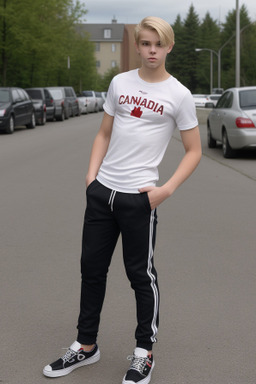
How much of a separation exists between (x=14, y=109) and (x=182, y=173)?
21.1 metres

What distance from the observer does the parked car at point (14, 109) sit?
2292cm

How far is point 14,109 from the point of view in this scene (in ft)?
77.7

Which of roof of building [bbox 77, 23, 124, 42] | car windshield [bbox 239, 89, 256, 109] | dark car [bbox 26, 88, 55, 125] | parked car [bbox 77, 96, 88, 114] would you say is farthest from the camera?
roof of building [bbox 77, 23, 124, 42]

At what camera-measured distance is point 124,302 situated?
4.59 metres

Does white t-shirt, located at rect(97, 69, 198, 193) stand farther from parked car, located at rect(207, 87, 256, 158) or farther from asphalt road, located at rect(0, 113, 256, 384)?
parked car, located at rect(207, 87, 256, 158)

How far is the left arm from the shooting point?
3102 mm

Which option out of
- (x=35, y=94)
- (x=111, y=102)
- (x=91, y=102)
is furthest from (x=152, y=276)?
(x=91, y=102)

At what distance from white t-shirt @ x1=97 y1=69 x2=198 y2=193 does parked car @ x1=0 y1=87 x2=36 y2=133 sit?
20053mm

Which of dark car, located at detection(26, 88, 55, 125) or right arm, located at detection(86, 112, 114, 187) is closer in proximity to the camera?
right arm, located at detection(86, 112, 114, 187)

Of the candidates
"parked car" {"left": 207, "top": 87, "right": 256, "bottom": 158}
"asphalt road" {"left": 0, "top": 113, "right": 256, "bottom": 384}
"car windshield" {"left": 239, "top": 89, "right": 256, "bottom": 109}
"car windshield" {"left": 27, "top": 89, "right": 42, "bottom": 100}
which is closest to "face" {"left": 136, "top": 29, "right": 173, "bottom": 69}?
"asphalt road" {"left": 0, "top": 113, "right": 256, "bottom": 384}

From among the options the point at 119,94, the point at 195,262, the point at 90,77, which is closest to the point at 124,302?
the point at 195,262

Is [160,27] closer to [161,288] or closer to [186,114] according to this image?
[186,114]

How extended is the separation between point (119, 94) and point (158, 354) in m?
1.42

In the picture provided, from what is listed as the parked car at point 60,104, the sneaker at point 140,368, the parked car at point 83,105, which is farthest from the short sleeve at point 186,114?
the parked car at point 83,105
